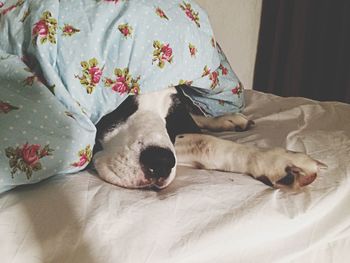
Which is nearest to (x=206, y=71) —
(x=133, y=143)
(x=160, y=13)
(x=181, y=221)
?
(x=160, y=13)

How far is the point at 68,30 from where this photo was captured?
90 centimetres

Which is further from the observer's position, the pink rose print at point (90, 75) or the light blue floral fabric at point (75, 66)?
the pink rose print at point (90, 75)

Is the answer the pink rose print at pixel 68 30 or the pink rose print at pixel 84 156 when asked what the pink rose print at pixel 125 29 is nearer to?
the pink rose print at pixel 68 30

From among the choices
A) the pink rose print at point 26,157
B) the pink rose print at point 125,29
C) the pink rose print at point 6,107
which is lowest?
the pink rose print at point 26,157

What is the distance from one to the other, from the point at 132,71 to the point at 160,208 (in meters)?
0.37

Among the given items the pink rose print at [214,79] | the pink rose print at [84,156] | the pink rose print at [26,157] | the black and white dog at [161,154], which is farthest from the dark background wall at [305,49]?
the pink rose print at [26,157]

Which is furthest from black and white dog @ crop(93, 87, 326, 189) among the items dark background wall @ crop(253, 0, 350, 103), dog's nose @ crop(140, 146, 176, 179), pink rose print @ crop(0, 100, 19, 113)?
dark background wall @ crop(253, 0, 350, 103)

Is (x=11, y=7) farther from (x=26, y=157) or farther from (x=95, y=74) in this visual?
(x=26, y=157)

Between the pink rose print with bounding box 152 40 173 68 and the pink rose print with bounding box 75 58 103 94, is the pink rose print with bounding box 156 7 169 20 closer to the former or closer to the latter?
the pink rose print with bounding box 152 40 173 68

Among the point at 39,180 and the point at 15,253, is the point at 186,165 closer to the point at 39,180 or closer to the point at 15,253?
the point at 39,180

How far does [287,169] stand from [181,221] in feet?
1.01

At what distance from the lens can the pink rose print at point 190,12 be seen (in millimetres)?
1091

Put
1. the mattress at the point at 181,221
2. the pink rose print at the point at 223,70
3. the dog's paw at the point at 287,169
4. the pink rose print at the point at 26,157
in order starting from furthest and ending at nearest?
the pink rose print at the point at 223,70 < the dog's paw at the point at 287,169 < the pink rose print at the point at 26,157 < the mattress at the point at 181,221

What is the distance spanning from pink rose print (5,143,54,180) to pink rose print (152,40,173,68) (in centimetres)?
34
